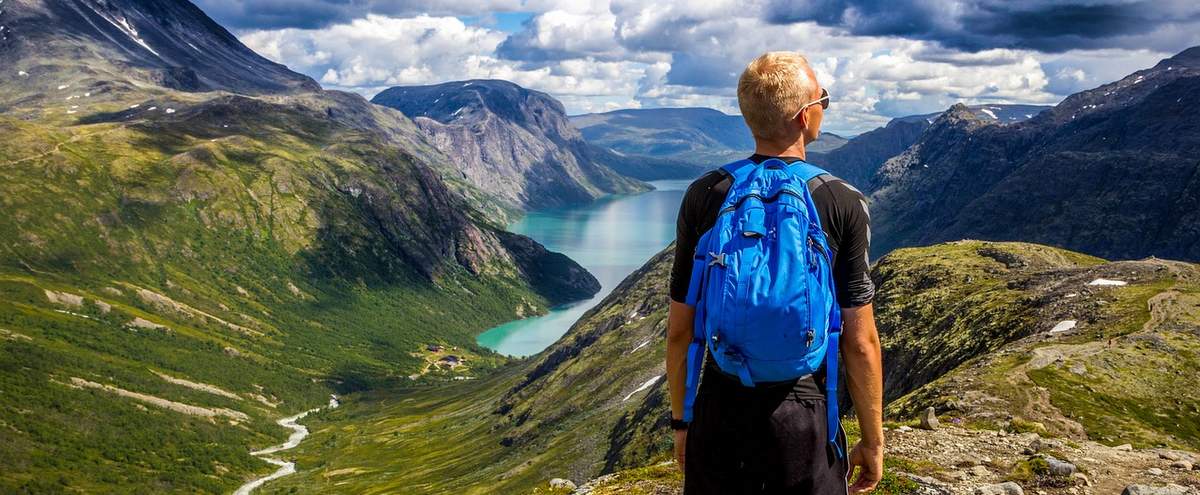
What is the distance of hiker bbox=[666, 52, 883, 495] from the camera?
8.02 metres

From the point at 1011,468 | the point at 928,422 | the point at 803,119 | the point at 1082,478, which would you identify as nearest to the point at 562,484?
the point at 928,422

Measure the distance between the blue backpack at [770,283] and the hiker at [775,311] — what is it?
0.04 ft

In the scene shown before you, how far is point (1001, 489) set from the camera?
18344 mm

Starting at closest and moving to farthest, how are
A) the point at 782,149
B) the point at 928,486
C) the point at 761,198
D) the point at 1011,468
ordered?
the point at 761,198 < the point at 782,149 < the point at 928,486 < the point at 1011,468

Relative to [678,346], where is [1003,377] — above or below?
below

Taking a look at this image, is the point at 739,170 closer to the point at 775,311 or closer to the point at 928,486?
the point at 775,311

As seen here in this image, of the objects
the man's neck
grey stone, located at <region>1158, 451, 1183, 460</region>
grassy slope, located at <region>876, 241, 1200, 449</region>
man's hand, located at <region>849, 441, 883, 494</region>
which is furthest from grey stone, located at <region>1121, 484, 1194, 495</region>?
the man's neck

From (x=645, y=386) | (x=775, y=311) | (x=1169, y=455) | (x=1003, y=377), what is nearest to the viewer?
(x=775, y=311)

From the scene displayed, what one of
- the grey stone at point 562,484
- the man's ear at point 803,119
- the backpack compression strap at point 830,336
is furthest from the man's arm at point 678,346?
the grey stone at point 562,484

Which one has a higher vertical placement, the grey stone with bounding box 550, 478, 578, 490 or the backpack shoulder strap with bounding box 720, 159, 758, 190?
the backpack shoulder strap with bounding box 720, 159, 758, 190

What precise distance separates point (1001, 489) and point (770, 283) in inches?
552

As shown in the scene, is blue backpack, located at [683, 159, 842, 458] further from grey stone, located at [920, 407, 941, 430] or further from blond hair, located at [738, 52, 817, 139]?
grey stone, located at [920, 407, 941, 430]

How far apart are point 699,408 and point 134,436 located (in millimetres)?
220736

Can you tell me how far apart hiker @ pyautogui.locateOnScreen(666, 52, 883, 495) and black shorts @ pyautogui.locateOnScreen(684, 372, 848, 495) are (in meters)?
0.02
